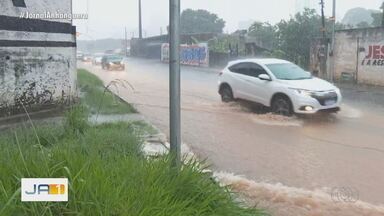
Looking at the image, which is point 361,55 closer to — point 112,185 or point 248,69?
point 248,69

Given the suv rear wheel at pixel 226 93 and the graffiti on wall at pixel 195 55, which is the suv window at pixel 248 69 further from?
the graffiti on wall at pixel 195 55

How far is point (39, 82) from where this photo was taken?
11.4 m

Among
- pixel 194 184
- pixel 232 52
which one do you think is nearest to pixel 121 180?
pixel 194 184

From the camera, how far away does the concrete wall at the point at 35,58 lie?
10.3 meters

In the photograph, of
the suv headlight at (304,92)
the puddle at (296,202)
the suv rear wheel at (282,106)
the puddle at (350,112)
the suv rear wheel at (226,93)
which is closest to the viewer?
the puddle at (296,202)

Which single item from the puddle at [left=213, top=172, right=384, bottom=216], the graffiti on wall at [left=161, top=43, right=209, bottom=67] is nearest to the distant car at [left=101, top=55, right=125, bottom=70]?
the graffiti on wall at [left=161, top=43, right=209, bottom=67]

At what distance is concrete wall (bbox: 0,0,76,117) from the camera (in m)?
10.3

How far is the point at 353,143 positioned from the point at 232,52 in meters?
34.7

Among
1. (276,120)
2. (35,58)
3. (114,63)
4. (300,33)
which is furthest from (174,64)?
(114,63)

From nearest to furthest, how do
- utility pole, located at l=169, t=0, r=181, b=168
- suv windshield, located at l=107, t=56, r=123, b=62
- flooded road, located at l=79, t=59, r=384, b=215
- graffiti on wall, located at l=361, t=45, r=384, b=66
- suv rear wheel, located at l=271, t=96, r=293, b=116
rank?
utility pole, located at l=169, t=0, r=181, b=168, flooded road, located at l=79, t=59, r=384, b=215, suv rear wheel, located at l=271, t=96, r=293, b=116, graffiti on wall, located at l=361, t=45, r=384, b=66, suv windshield, located at l=107, t=56, r=123, b=62

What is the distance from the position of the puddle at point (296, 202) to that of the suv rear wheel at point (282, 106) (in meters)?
5.87

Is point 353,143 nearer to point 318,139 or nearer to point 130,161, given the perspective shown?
point 318,139

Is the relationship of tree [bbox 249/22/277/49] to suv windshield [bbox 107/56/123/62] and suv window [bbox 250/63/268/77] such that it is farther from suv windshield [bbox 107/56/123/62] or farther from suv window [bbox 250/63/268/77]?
suv window [bbox 250/63/268/77]

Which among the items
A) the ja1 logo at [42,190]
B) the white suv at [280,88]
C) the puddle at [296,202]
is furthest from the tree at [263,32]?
the ja1 logo at [42,190]
